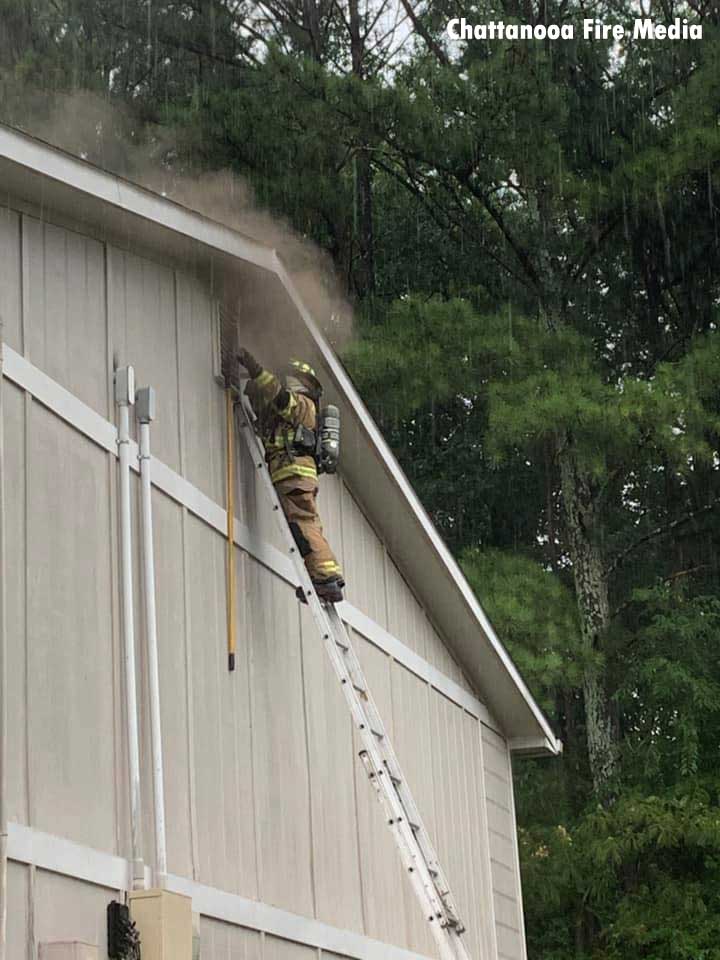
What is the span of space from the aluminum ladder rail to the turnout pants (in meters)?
0.04

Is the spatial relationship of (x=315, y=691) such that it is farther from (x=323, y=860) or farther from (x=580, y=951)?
(x=580, y=951)

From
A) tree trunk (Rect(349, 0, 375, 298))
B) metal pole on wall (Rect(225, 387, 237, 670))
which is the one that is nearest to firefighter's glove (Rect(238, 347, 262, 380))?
metal pole on wall (Rect(225, 387, 237, 670))

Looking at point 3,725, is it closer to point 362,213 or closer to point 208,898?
point 208,898

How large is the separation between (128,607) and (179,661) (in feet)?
2.06

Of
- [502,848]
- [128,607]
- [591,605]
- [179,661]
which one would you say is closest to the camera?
[128,607]

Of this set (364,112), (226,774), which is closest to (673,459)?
(364,112)

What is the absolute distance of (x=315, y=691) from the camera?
9.83 m

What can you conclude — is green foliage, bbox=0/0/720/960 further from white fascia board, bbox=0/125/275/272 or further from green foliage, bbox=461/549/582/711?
white fascia board, bbox=0/125/275/272

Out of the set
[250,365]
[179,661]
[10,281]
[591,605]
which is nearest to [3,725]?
[179,661]

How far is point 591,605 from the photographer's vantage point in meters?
21.8

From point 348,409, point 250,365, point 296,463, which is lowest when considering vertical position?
point 296,463

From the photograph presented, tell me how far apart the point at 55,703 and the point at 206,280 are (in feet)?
10.9

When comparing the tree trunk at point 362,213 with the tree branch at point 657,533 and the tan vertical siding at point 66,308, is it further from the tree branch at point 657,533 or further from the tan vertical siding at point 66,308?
the tan vertical siding at point 66,308

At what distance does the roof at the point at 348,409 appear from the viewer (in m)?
7.66
